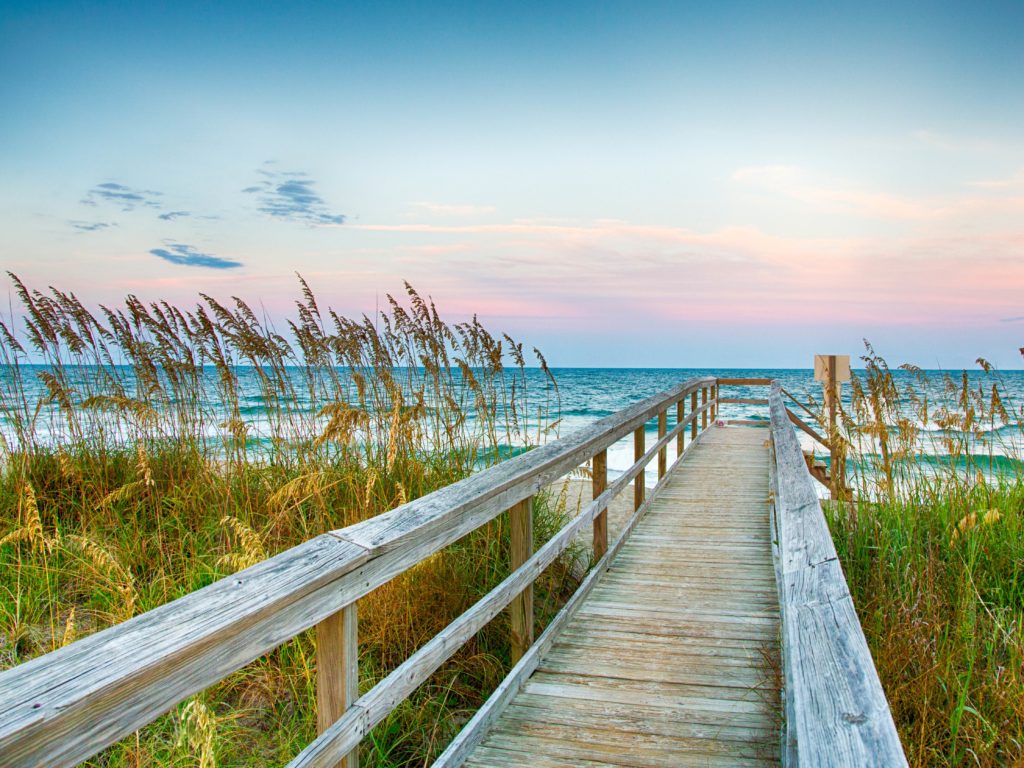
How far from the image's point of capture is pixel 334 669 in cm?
156

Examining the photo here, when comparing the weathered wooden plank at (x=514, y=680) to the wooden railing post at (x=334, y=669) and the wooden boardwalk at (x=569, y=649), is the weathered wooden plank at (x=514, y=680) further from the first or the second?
the wooden railing post at (x=334, y=669)

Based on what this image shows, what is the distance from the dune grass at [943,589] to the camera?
2.56m

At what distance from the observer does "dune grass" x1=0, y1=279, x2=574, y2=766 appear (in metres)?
3.12

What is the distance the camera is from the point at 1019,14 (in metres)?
10.7

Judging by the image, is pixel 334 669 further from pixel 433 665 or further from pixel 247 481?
pixel 247 481

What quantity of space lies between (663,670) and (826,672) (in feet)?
6.99

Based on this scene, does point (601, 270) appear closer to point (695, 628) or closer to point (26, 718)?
point (695, 628)

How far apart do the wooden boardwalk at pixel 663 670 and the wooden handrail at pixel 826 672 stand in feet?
2.34

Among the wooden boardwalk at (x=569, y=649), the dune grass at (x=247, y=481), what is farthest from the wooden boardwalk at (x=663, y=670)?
the dune grass at (x=247, y=481)

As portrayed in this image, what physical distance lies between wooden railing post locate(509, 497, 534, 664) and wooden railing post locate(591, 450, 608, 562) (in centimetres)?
111

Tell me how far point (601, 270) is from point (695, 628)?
19.5 m

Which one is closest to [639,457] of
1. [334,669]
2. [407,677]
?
[407,677]

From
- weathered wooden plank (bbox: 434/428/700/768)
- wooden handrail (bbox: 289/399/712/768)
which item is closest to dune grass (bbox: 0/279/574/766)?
weathered wooden plank (bbox: 434/428/700/768)

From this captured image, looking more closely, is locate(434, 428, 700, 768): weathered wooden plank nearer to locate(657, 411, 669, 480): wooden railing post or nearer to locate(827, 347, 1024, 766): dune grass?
locate(827, 347, 1024, 766): dune grass
